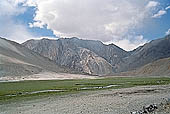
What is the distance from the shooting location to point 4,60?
141875mm

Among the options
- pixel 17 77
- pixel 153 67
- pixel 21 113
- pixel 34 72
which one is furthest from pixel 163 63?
pixel 21 113

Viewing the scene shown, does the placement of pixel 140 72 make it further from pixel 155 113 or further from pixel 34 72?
pixel 155 113

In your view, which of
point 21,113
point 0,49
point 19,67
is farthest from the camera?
point 0,49

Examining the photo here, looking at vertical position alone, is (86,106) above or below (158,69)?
below

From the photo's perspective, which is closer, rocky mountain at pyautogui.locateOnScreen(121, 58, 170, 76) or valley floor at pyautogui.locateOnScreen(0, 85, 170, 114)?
valley floor at pyautogui.locateOnScreen(0, 85, 170, 114)

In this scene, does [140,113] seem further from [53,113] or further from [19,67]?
[19,67]

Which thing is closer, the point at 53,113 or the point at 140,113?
the point at 140,113

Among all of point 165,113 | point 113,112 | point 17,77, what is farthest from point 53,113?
point 17,77

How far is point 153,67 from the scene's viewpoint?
18112 centimetres

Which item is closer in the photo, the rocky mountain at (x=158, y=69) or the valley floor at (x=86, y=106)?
the valley floor at (x=86, y=106)

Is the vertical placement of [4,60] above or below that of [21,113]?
above

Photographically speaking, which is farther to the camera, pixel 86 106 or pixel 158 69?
pixel 158 69

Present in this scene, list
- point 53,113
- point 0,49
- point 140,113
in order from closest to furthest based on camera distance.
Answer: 1. point 140,113
2. point 53,113
3. point 0,49

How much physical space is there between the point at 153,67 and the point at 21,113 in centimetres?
17018
